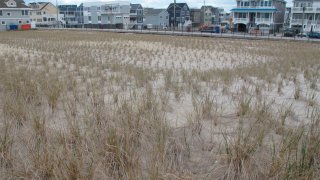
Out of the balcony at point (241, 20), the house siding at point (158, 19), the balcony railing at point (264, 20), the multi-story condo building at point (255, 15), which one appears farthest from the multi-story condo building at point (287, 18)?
the house siding at point (158, 19)

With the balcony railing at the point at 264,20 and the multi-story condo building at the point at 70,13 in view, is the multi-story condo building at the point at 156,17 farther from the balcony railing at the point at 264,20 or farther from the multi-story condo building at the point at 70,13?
the balcony railing at the point at 264,20

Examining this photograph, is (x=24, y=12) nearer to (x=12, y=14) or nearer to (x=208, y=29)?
(x=12, y=14)

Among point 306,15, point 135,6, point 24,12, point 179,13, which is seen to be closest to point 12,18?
point 24,12

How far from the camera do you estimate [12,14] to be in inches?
2088

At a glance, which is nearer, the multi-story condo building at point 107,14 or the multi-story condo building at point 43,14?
the multi-story condo building at point 107,14

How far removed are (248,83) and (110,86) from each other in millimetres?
3935

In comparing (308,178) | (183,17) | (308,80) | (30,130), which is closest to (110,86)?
(30,130)

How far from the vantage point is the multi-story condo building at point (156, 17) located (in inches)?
2808

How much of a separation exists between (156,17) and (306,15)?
109 feet

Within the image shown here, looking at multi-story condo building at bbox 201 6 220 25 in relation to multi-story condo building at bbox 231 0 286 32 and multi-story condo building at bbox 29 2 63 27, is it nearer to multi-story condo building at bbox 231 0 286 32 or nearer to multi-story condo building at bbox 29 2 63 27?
multi-story condo building at bbox 231 0 286 32

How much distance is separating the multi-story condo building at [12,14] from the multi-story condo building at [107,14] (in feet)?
54.4

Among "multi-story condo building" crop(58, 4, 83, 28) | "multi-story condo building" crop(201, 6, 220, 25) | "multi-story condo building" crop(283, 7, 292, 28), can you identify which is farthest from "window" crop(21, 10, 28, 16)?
"multi-story condo building" crop(283, 7, 292, 28)

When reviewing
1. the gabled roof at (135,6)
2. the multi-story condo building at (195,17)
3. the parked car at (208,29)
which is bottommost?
the parked car at (208,29)

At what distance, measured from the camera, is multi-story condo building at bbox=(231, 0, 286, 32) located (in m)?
51.6
